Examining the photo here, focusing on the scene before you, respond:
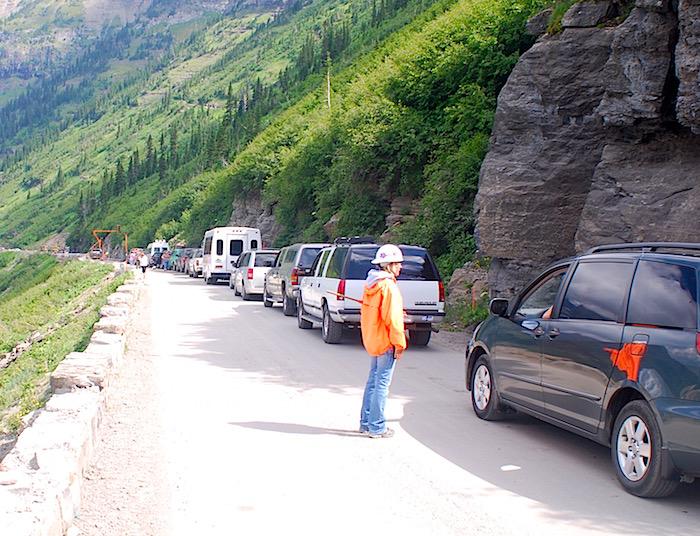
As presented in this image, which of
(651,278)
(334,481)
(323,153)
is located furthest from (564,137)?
(323,153)

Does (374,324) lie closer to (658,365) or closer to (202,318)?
(658,365)

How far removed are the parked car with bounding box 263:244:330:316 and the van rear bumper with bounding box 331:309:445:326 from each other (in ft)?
17.3

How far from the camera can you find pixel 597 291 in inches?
291

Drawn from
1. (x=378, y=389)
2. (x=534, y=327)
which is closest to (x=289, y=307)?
(x=378, y=389)

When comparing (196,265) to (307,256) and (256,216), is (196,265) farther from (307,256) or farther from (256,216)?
(307,256)

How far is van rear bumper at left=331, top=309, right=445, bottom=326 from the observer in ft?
50.7

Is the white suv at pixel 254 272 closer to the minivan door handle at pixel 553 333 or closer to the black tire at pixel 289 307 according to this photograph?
the black tire at pixel 289 307

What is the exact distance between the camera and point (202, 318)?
71.0ft

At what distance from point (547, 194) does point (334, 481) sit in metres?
11.8

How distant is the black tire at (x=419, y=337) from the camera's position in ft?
52.9

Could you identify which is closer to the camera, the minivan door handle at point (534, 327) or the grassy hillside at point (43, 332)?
the minivan door handle at point (534, 327)

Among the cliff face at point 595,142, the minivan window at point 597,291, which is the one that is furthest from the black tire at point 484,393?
the cliff face at point 595,142

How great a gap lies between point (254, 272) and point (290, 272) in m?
→ 6.03

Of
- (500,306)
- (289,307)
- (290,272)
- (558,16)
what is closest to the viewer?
(500,306)
